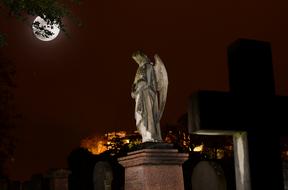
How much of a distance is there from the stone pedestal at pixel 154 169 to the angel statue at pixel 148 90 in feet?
2.70

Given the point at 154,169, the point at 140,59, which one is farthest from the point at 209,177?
the point at 140,59

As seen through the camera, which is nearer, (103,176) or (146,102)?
(146,102)

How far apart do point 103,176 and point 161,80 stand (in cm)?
364

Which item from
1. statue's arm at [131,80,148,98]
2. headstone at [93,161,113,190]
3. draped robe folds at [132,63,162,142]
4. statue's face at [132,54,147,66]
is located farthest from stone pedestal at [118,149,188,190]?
headstone at [93,161,113,190]

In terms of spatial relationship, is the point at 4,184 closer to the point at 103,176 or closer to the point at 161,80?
the point at 103,176

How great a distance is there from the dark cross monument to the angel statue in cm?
850

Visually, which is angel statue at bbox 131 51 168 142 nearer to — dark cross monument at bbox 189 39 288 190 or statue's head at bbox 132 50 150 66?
statue's head at bbox 132 50 150 66

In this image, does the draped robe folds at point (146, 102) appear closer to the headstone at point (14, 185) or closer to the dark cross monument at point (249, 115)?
the headstone at point (14, 185)

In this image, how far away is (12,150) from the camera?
25.0m

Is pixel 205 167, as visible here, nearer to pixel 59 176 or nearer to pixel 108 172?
pixel 108 172

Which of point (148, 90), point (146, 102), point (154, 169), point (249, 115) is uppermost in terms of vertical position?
point (148, 90)

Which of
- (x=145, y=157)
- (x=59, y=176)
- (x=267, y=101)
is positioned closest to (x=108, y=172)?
(x=59, y=176)

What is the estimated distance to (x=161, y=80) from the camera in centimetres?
1256

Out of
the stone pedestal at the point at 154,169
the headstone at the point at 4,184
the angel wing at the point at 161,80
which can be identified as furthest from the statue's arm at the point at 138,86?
the headstone at the point at 4,184
